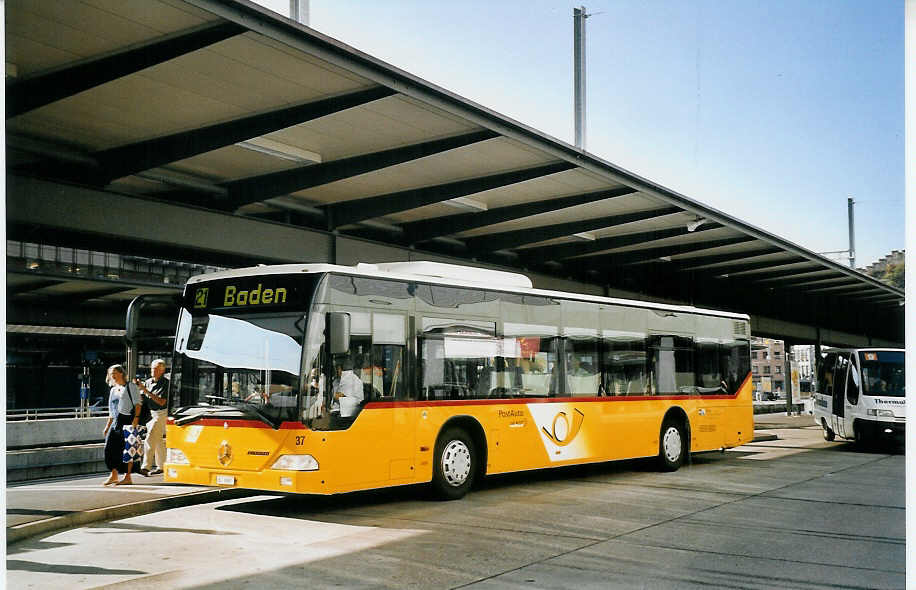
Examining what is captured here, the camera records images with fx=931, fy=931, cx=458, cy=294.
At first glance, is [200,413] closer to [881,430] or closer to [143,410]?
[143,410]

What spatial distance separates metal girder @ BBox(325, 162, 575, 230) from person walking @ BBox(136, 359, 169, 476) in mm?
5394

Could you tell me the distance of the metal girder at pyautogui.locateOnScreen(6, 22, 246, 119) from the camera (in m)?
9.43

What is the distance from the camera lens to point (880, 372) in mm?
20875

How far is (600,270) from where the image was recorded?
2836 centimetres

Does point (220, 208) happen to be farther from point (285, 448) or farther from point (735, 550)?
point (735, 550)

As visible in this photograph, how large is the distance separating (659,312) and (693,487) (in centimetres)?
382

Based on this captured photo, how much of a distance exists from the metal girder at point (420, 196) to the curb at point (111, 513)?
6.69 m

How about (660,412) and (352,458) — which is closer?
(352,458)

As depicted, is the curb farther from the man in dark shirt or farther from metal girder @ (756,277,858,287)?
metal girder @ (756,277,858,287)

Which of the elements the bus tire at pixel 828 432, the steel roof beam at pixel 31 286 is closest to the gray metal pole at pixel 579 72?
the bus tire at pixel 828 432

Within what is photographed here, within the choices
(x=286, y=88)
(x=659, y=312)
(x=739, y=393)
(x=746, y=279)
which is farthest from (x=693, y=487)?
(x=746, y=279)

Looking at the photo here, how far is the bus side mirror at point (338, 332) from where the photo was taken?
10578mm

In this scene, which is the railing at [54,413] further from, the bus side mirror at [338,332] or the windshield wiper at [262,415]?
the bus side mirror at [338,332]

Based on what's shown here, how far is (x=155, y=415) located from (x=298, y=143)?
4.52m
